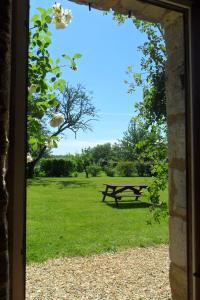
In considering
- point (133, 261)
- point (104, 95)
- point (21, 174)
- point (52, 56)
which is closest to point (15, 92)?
point (21, 174)

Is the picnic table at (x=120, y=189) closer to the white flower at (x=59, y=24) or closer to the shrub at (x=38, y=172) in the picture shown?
the shrub at (x=38, y=172)

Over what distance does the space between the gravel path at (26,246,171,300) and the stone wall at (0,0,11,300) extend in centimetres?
200

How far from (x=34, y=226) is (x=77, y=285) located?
77.9 inches

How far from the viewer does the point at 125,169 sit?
258 inches

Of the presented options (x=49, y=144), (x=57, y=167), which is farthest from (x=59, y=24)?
(x=57, y=167)

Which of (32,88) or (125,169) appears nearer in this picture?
(32,88)

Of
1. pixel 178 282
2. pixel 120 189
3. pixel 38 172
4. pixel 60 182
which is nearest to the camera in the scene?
pixel 178 282

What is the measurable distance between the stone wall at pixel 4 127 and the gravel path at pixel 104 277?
2.00 metres

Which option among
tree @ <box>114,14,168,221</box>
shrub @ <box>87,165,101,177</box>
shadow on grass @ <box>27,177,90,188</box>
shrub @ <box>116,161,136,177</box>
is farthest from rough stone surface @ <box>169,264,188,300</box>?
shrub @ <box>87,165,101,177</box>

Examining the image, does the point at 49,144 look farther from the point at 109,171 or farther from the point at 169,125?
the point at 109,171

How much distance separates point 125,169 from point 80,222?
1989mm

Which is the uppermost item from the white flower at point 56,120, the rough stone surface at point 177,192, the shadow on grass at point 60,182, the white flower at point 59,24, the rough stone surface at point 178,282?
the white flower at point 59,24

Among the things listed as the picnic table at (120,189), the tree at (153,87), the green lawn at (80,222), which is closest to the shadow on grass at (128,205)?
the green lawn at (80,222)

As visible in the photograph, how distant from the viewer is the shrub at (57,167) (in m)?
5.58
